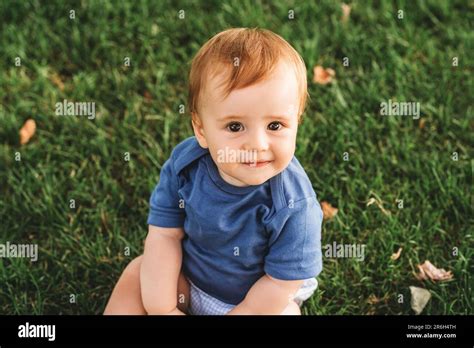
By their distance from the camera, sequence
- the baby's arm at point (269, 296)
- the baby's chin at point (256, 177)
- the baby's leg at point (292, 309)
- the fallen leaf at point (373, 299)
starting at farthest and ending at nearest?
1. the fallen leaf at point (373, 299)
2. the baby's leg at point (292, 309)
3. the baby's arm at point (269, 296)
4. the baby's chin at point (256, 177)

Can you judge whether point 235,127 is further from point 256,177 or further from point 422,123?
point 422,123

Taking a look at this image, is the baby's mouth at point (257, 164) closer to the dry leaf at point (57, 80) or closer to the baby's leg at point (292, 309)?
the baby's leg at point (292, 309)

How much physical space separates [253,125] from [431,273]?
3.29ft

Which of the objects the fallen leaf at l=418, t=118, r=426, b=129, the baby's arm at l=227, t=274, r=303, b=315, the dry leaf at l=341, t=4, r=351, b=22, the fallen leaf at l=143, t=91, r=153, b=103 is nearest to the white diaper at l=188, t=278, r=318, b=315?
the baby's arm at l=227, t=274, r=303, b=315

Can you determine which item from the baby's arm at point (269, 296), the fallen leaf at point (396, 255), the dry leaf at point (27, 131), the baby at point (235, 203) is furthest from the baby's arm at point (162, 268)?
the dry leaf at point (27, 131)

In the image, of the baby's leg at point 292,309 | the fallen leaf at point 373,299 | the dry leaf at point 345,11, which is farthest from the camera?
the dry leaf at point 345,11

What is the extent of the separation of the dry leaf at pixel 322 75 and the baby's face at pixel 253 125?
1287 mm

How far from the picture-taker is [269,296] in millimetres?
2258

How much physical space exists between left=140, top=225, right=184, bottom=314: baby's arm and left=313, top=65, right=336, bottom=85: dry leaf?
1209 millimetres

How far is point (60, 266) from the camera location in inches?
107

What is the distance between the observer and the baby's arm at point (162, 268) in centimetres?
238

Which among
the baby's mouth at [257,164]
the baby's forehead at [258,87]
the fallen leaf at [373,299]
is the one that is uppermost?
the baby's forehead at [258,87]
